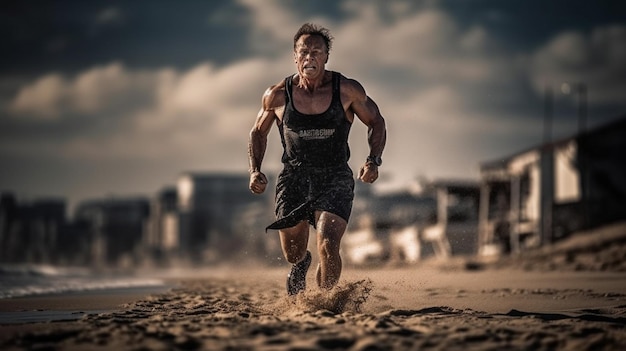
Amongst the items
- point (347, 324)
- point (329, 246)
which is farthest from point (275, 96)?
point (347, 324)

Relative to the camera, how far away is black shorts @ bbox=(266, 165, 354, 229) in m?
5.94

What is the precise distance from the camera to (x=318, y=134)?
5988mm

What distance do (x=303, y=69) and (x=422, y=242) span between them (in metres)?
27.8

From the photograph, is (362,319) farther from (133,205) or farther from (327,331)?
(133,205)

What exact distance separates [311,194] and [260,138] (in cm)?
80

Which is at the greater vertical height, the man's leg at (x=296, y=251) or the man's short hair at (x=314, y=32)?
the man's short hair at (x=314, y=32)

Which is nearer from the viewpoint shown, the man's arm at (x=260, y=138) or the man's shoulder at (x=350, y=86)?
the man's shoulder at (x=350, y=86)

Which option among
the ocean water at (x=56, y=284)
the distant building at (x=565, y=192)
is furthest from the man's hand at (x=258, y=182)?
the distant building at (x=565, y=192)

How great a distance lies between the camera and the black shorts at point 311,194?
5941 millimetres

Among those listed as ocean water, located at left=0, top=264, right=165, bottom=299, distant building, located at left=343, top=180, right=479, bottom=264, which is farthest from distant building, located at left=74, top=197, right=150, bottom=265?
ocean water, located at left=0, top=264, right=165, bottom=299

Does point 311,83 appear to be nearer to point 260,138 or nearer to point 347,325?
point 260,138

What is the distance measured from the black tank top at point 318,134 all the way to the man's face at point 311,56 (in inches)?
6.5

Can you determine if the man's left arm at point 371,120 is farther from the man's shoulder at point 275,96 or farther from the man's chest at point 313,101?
the man's shoulder at point 275,96

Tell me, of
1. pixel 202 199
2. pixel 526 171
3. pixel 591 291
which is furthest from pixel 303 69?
pixel 202 199
